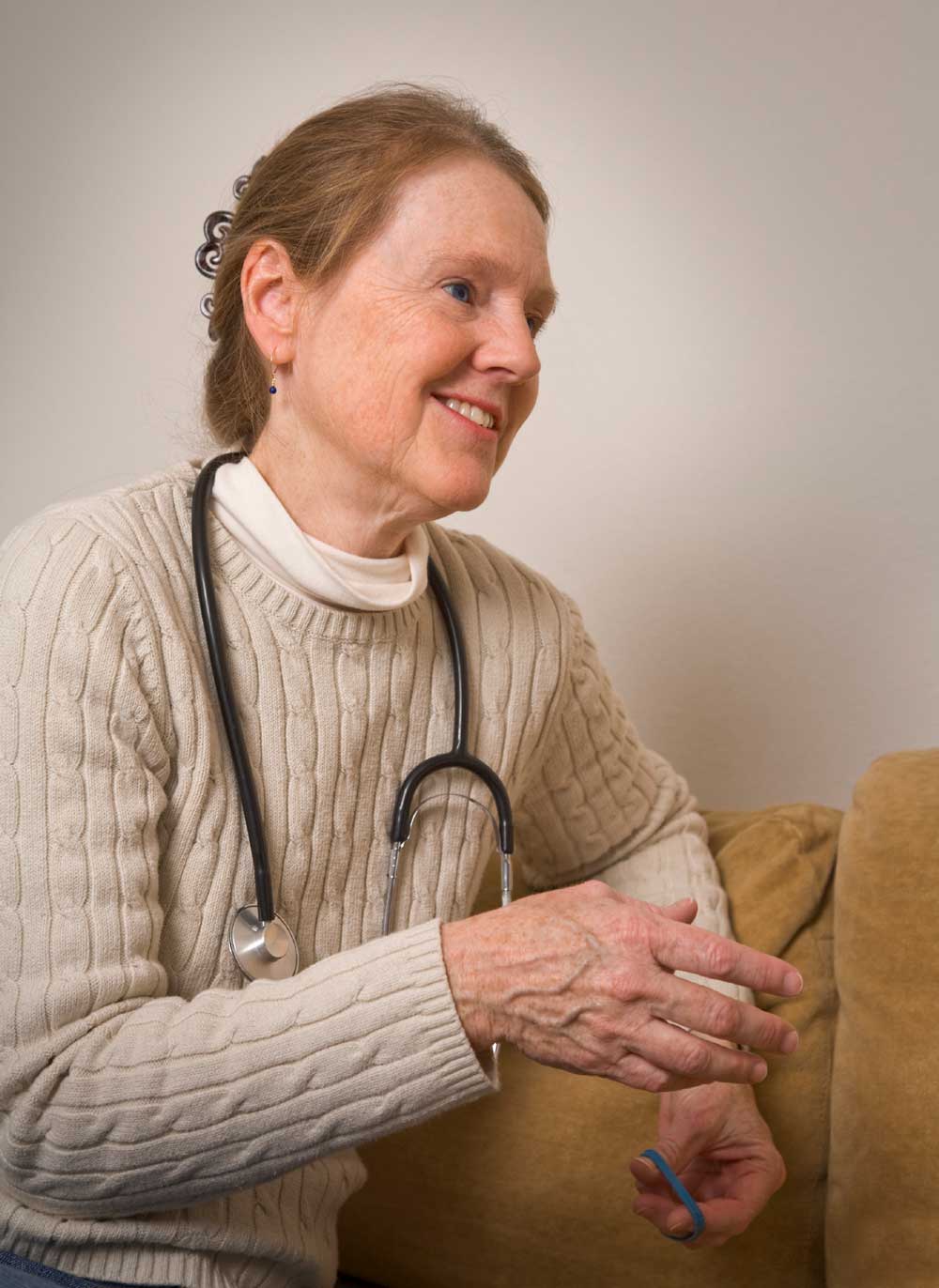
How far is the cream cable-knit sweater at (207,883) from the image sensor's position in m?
0.99

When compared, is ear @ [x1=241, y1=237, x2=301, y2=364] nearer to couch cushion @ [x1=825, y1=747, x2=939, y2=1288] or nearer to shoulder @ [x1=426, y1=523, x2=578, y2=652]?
shoulder @ [x1=426, y1=523, x2=578, y2=652]

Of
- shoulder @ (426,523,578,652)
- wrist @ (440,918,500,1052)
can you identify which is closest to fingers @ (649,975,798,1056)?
wrist @ (440,918,500,1052)

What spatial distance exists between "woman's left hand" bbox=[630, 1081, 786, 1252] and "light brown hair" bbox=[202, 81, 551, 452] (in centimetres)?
84

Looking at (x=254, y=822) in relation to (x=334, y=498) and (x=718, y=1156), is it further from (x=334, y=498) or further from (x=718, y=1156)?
(x=718, y=1156)

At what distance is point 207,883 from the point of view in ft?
3.81

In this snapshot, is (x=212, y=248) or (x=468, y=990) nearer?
(x=468, y=990)

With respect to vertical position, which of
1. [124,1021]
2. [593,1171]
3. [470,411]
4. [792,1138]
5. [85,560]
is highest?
[470,411]

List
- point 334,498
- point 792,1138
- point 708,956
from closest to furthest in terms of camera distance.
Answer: point 708,956
point 334,498
point 792,1138

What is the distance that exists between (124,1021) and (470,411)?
640mm

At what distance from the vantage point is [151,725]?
1109 mm

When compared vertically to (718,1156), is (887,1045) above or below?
above

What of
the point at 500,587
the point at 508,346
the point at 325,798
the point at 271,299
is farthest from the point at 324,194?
the point at 325,798

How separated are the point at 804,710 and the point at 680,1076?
3.43ft

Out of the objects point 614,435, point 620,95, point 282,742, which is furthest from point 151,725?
point 620,95
